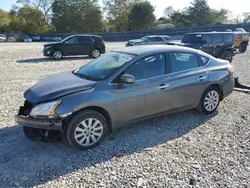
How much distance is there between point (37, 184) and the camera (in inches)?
113

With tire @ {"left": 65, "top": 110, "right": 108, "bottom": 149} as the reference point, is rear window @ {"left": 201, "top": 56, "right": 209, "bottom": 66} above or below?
above

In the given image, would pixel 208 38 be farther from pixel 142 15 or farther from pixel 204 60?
pixel 142 15

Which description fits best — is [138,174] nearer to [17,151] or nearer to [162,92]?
[162,92]

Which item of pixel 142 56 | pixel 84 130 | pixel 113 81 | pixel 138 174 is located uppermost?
pixel 142 56

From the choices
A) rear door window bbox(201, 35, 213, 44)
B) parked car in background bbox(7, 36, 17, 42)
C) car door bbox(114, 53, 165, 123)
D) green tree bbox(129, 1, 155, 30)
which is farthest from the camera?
green tree bbox(129, 1, 155, 30)

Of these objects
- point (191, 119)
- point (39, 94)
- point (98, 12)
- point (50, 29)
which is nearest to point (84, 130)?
point (39, 94)

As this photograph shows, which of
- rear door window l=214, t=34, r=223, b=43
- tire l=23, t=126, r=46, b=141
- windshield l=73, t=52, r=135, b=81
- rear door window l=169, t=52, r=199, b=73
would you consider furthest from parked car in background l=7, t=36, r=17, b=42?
rear door window l=169, t=52, r=199, b=73

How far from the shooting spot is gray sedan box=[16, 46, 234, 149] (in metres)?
3.42

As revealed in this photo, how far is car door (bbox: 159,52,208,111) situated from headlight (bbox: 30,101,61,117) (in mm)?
1875

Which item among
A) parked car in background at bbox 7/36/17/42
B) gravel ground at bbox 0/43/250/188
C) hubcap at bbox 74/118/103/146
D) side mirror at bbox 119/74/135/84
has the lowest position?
gravel ground at bbox 0/43/250/188

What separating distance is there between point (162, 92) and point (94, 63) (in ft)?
4.96

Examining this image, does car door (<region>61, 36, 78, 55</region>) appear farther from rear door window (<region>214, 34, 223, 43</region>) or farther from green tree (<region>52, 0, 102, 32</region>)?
green tree (<region>52, 0, 102, 32</region>)

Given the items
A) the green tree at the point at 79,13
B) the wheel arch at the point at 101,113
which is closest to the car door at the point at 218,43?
the wheel arch at the point at 101,113

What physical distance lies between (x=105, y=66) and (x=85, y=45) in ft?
38.2
